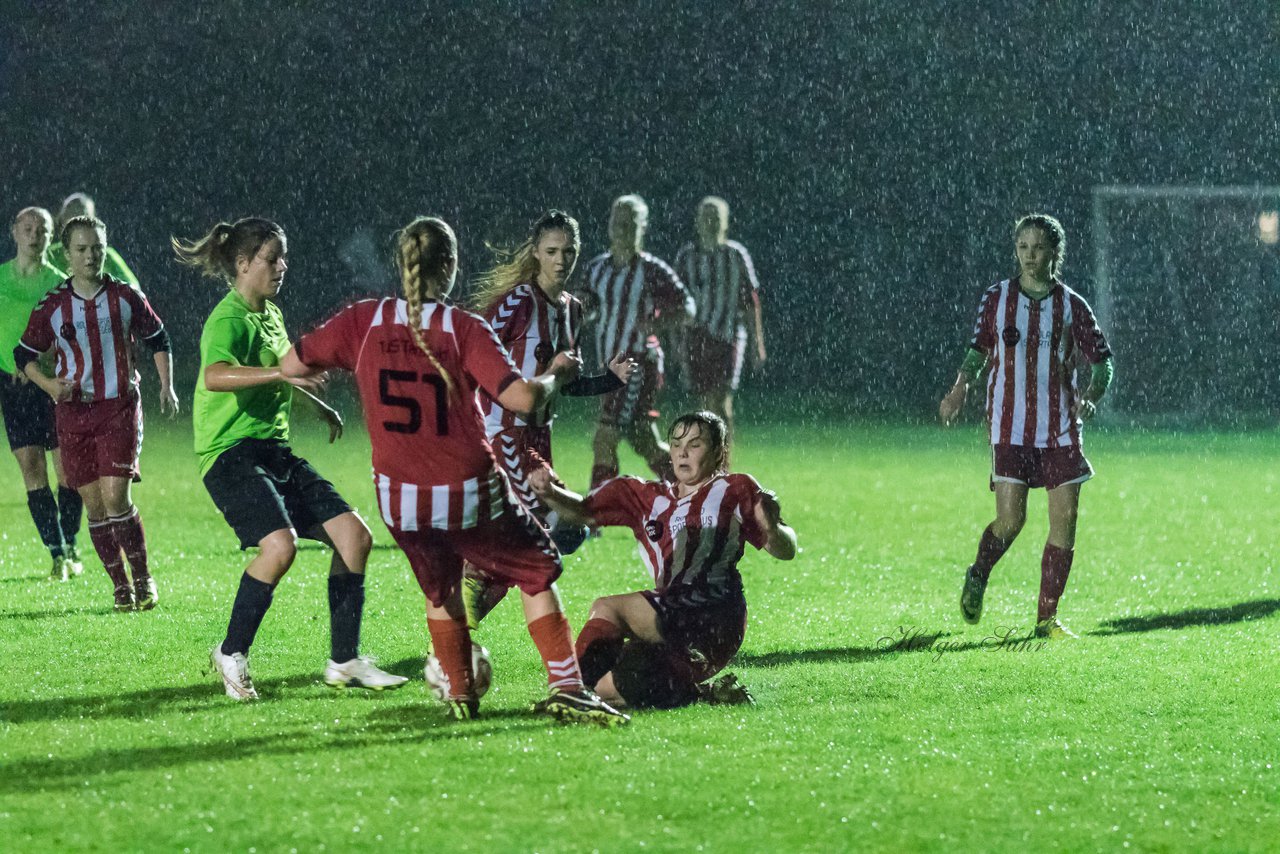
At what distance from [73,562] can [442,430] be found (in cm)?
412

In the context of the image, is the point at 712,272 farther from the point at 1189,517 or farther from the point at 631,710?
the point at 631,710

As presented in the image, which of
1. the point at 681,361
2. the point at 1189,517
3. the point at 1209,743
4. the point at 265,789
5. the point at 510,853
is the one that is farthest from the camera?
the point at 681,361

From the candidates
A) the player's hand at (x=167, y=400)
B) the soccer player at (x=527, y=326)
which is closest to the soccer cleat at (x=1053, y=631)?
the soccer player at (x=527, y=326)

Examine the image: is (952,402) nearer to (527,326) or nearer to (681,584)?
(527,326)

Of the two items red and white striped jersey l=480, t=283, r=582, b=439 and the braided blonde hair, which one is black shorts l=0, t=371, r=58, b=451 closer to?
red and white striped jersey l=480, t=283, r=582, b=439

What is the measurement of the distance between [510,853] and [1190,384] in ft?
53.9

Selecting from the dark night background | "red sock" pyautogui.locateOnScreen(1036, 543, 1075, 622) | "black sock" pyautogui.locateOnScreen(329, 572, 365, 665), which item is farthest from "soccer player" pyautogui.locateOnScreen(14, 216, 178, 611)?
the dark night background

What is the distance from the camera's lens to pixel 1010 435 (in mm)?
7008

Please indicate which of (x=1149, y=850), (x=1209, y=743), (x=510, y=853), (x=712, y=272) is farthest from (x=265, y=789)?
(x=712, y=272)

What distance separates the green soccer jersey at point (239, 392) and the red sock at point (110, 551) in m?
1.70

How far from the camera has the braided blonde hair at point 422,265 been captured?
484 centimetres

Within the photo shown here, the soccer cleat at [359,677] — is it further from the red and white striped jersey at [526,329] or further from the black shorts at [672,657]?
the red and white striped jersey at [526,329]

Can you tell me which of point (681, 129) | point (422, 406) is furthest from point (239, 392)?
point (681, 129)

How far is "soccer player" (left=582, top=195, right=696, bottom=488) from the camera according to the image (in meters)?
9.55
